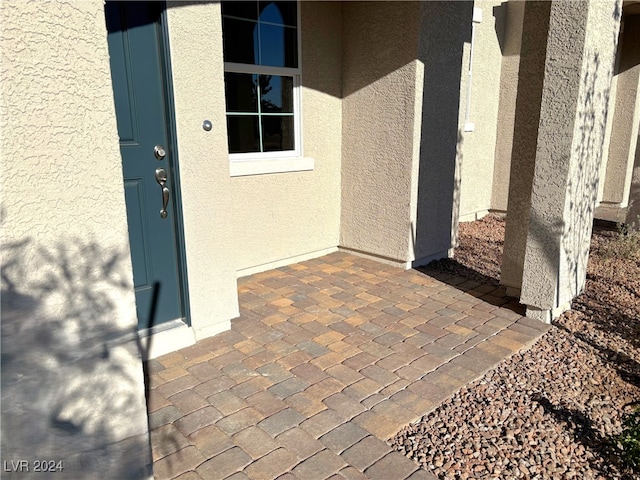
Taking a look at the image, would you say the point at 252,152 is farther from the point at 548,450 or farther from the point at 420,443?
the point at 548,450

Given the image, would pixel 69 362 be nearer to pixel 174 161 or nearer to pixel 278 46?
pixel 174 161

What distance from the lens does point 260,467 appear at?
2.40 meters

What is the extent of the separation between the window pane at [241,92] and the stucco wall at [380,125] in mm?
1270

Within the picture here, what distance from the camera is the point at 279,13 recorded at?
16.4 ft

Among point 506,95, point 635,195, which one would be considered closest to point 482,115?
point 506,95

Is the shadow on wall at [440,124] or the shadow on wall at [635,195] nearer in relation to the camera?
the shadow on wall at [440,124]

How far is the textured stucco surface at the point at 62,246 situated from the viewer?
4.92 ft

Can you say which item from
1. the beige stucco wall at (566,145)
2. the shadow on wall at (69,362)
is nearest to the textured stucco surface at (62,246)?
the shadow on wall at (69,362)

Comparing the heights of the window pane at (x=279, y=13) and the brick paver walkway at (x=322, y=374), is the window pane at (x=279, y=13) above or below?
above

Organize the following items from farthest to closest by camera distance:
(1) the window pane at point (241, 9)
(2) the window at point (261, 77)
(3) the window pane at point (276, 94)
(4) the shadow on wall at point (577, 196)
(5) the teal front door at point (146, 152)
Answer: (3) the window pane at point (276, 94)
(2) the window at point (261, 77)
(1) the window pane at point (241, 9)
(4) the shadow on wall at point (577, 196)
(5) the teal front door at point (146, 152)

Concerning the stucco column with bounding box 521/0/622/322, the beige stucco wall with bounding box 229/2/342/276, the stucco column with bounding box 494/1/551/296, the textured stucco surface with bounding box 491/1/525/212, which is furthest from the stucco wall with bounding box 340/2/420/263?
the textured stucco surface with bounding box 491/1/525/212

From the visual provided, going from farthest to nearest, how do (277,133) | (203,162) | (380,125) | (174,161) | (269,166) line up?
(380,125)
(277,133)
(269,166)
(203,162)
(174,161)

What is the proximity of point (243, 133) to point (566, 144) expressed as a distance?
3135 mm

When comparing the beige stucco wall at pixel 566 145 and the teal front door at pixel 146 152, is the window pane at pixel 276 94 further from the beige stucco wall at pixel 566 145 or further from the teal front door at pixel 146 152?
the beige stucco wall at pixel 566 145
